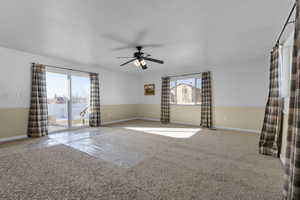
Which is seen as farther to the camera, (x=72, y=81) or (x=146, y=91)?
(x=146, y=91)

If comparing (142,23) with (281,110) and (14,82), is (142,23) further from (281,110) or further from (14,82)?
(14,82)

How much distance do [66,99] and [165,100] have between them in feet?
12.5

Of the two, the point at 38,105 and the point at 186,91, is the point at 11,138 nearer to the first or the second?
the point at 38,105

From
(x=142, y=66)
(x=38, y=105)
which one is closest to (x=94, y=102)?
(x=38, y=105)

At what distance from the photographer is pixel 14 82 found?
3514 millimetres

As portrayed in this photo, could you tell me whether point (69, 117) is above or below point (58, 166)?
above

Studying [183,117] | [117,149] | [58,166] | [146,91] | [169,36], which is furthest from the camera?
[146,91]

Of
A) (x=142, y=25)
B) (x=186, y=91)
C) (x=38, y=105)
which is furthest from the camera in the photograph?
(x=186, y=91)

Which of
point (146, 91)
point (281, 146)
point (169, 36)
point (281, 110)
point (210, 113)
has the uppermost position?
point (169, 36)

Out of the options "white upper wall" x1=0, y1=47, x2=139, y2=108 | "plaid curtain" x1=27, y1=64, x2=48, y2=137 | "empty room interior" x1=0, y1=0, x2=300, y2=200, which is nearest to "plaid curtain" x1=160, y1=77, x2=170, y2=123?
"empty room interior" x1=0, y1=0, x2=300, y2=200

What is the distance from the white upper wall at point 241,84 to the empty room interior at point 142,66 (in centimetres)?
3

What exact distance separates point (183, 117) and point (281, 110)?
11.2ft

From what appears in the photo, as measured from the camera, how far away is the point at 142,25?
2281 mm

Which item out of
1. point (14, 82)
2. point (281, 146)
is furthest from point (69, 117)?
point (281, 146)
